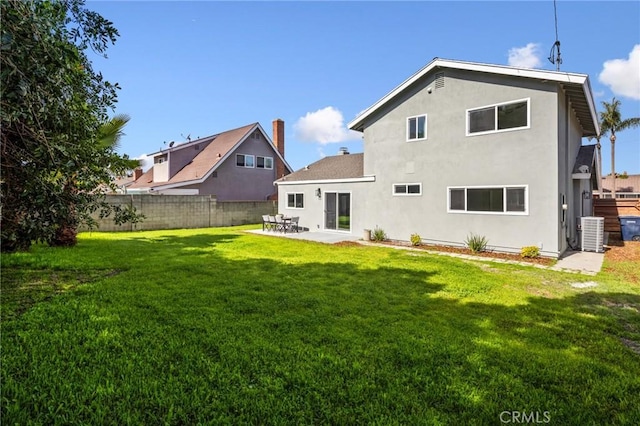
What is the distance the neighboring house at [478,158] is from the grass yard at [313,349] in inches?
151

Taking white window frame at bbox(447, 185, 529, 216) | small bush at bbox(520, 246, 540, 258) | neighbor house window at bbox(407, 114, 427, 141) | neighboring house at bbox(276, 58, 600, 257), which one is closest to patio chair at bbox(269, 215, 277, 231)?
neighboring house at bbox(276, 58, 600, 257)

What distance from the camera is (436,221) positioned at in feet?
42.0

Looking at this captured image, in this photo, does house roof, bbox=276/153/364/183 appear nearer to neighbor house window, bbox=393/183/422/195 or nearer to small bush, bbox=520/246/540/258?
neighbor house window, bbox=393/183/422/195

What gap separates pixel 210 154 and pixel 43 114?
78.8ft

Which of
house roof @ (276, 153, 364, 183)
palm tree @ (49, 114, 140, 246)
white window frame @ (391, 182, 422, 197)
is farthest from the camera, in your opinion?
house roof @ (276, 153, 364, 183)

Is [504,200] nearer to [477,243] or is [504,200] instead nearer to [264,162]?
[477,243]

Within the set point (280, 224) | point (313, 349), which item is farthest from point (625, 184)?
point (313, 349)


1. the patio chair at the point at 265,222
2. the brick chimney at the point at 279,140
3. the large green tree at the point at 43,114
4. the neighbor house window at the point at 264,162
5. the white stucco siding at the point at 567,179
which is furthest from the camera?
the brick chimney at the point at 279,140

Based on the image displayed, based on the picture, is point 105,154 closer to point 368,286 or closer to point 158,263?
point 158,263

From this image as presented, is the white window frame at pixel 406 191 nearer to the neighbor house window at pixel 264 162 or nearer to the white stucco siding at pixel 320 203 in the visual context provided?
the white stucco siding at pixel 320 203

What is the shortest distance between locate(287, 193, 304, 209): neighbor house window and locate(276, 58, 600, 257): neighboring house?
3.22 m

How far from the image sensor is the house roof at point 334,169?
16672 mm
